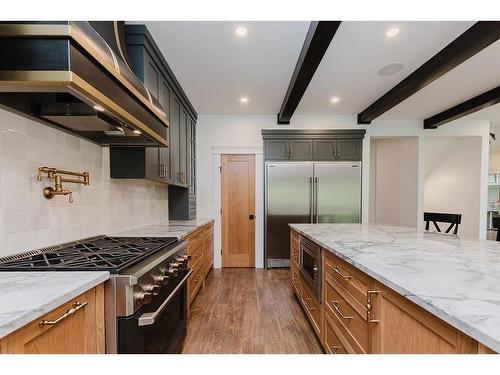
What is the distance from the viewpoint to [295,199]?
4184 mm

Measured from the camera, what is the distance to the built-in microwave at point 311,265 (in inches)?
73.7

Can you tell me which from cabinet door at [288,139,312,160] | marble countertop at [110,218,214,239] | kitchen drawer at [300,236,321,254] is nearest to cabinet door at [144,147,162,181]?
marble countertop at [110,218,214,239]

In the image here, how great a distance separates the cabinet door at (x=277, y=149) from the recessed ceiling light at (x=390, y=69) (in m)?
1.75

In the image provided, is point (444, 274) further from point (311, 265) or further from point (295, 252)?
point (295, 252)

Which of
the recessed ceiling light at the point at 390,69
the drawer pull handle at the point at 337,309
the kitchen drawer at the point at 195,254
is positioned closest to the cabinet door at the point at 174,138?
the kitchen drawer at the point at 195,254

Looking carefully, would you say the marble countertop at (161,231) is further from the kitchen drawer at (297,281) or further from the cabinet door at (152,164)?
the kitchen drawer at (297,281)

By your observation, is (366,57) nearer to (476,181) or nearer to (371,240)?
(371,240)

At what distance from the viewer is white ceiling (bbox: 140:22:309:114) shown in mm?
2020

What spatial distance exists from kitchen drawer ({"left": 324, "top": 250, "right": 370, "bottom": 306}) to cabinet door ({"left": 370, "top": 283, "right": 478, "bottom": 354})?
104mm

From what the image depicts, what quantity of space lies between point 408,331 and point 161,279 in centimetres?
122

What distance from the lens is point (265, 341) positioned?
2.03 metres

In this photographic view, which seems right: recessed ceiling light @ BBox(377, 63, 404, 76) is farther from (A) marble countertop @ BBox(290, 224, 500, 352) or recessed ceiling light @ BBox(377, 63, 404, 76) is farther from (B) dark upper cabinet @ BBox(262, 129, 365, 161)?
(A) marble countertop @ BBox(290, 224, 500, 352)

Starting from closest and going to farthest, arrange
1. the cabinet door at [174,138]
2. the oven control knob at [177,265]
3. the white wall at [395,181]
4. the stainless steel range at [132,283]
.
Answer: the stainless steel range at [132,283]
the oven control knob at [177,265]
the cabinet door at [174,138]
the white wall at [395,181]
